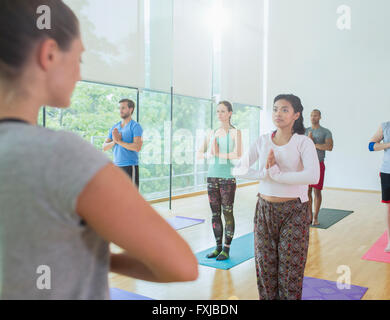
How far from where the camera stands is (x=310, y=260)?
3.59 meters

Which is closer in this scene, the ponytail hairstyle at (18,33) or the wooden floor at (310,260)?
the ponytail hairstyle at (18,33)

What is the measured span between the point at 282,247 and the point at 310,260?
173 centimetres

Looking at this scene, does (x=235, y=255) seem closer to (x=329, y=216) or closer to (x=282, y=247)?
(x=282, y=247)

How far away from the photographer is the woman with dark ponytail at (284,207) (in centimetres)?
204

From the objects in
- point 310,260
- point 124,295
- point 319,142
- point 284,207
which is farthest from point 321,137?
point 124,295

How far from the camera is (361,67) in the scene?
845 centimetres

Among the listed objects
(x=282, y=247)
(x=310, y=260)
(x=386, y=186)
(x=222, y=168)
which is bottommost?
(x=310, y=260)

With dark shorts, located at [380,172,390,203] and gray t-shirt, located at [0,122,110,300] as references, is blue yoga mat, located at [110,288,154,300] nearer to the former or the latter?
gray t-shirt, located at [0,122,110,300]

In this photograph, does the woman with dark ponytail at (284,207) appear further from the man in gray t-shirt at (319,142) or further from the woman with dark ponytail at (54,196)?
the man in gray t-shirt at (319,142)

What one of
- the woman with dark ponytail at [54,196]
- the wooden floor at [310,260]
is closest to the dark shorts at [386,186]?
the wooden floor at [310,260]

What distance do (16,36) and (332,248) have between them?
4086 millimetres

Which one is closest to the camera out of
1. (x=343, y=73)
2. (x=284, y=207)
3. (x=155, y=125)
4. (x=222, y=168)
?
(x=284, y=207)

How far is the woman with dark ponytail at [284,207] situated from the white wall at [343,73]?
7.08 meters

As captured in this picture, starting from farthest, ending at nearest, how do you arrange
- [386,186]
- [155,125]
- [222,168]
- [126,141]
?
[155,125]
[126,141]
[386,186]
[222,168]
